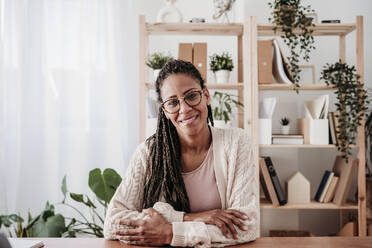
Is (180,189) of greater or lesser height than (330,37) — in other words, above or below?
below

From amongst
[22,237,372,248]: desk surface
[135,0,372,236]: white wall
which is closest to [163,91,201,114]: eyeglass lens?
[22,237,372,248]: desk surface

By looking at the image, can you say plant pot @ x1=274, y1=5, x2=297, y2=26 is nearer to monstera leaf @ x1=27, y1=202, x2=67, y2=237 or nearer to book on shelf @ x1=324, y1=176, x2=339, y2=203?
book on shelf @ x1=324, y1=176, x2=339, y2=203

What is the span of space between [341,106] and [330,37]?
29.0 inches

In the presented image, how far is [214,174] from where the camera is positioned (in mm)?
1318

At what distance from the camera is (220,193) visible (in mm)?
1265

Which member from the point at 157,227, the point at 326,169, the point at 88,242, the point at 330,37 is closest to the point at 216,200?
the point at 157,227

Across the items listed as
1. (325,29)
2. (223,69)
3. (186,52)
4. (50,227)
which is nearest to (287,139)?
(223,69)

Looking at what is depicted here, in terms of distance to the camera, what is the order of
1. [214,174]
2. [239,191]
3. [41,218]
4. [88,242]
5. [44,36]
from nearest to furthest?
1. [88,242]
2. [239,191]
3. [214,174]
4. [41,218]
5. [44,36]

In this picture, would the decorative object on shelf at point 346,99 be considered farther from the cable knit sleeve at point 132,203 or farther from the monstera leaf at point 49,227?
the monstera leaf at point 49,227

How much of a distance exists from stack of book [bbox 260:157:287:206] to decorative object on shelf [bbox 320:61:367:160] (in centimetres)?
49

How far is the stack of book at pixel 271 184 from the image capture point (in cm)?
218

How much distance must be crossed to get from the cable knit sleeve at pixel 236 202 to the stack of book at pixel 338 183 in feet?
4.00

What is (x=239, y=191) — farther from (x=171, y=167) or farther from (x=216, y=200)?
(x=171, y=167)

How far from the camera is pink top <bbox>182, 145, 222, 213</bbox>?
1.29m
